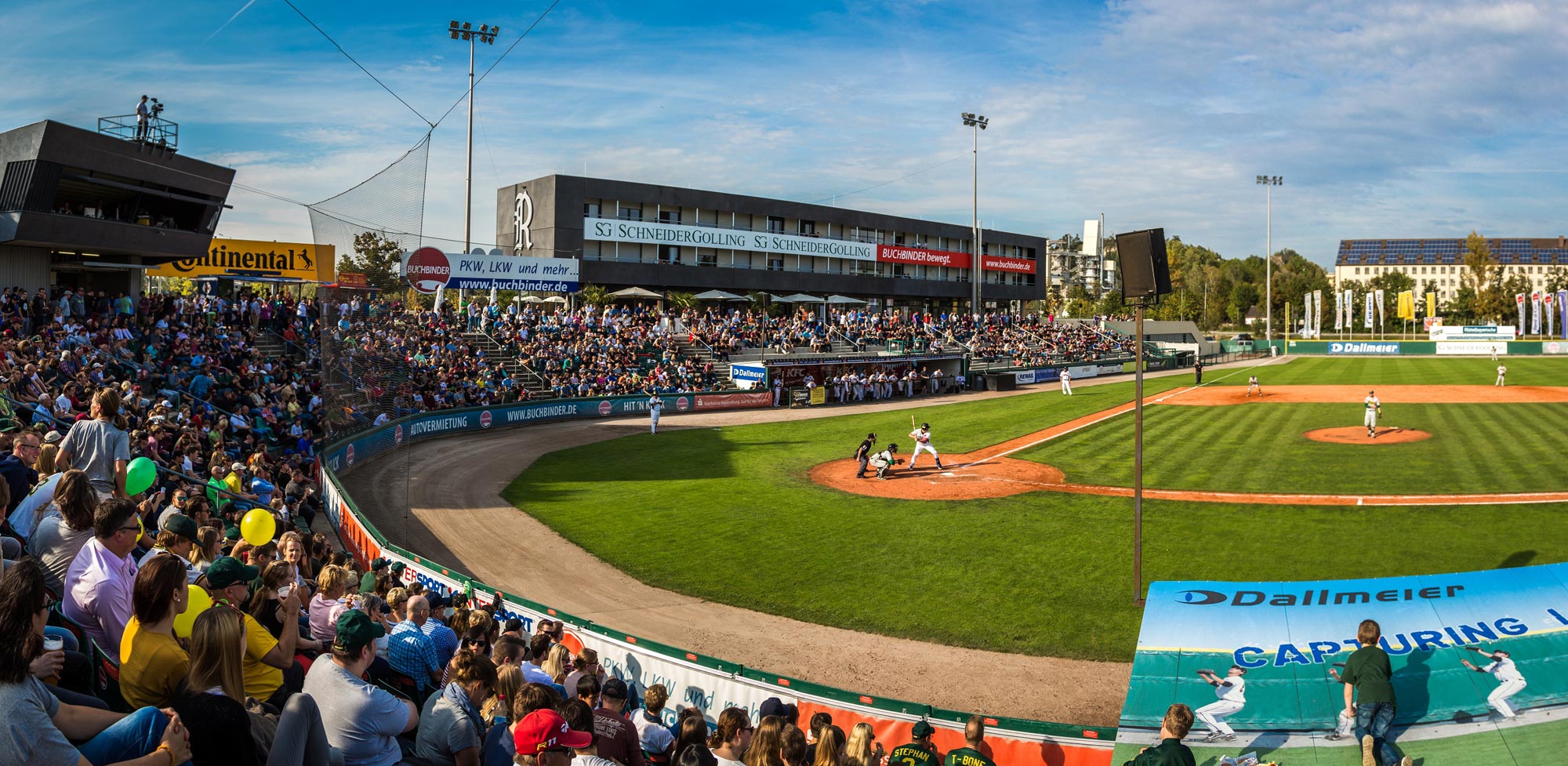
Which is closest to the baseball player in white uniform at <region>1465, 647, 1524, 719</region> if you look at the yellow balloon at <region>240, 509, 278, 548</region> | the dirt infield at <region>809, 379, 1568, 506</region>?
the yellow balloon at <region>240, 509, 278, 548</region>

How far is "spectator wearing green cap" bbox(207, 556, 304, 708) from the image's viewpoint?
5.45m

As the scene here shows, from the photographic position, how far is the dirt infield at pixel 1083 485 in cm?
2177

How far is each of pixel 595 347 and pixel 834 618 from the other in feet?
102

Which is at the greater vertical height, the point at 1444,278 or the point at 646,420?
the point at 1444,278

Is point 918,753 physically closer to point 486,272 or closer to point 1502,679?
point 1502,679

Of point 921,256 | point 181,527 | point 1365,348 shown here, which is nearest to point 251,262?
point 921,256

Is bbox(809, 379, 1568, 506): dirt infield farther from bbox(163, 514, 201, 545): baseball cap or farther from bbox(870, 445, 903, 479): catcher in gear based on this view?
bbox(163, 514, 201, 545): baseball cap

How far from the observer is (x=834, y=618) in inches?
612

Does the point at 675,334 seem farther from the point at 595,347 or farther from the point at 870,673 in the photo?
the point at 870,673

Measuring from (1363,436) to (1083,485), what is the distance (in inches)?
487

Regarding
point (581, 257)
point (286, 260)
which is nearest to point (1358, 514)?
point (581, 257)

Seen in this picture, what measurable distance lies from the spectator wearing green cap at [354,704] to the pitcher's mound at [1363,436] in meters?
31.5

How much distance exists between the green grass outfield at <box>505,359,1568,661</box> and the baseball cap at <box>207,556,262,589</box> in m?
10.5

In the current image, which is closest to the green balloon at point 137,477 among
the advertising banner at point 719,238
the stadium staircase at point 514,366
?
the stadium staircase at point 514,366
